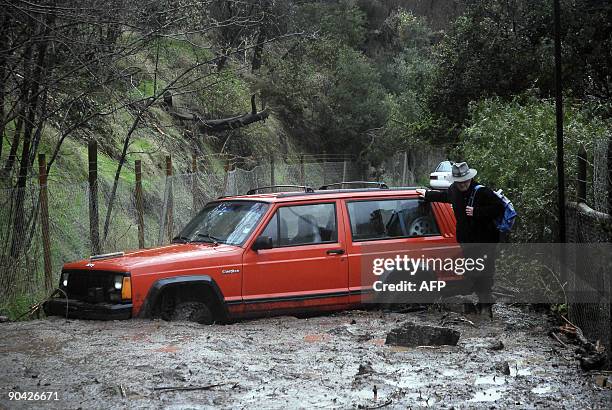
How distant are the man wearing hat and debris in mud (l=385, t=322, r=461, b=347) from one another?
1872 millimetres

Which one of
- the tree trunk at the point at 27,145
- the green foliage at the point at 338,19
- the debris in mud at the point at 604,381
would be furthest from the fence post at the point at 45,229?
the green foliage at the point at 338,19

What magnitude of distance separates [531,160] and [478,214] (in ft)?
6.38

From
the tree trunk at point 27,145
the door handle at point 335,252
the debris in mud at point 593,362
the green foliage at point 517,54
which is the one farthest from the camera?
the green foliage at point 517,54

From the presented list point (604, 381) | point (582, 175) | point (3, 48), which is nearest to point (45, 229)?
point (3, 48)

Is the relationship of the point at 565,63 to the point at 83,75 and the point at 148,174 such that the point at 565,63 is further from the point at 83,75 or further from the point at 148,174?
the point at 83,75

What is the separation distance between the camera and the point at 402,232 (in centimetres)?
1059

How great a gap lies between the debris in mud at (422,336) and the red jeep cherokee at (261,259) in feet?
6.25

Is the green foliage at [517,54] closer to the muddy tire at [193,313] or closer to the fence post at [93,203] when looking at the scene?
the fence post at [93,203]

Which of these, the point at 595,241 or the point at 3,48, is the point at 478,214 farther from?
the point at 3,48

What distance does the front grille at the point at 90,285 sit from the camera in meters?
9.10

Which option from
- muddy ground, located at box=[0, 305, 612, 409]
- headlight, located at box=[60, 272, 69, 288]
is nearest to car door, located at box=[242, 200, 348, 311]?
muddy ground, located at box=[0, 305, 612, 409]

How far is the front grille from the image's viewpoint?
910cm

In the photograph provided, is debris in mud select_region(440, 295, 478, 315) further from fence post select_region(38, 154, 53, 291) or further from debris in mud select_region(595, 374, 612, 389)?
fence post select_region(38, 154, 53, 291)

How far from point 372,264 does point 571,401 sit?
4.37 metres
